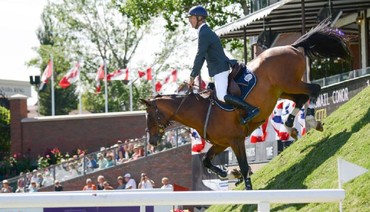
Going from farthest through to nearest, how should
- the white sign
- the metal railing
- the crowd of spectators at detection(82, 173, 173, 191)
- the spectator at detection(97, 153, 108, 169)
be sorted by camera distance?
1. the white sign
2. the spectator at detection(97, 153, 108, 169)
3. the crowd of spectators at detection(82, 173, 173, 191)
4. the metal railing

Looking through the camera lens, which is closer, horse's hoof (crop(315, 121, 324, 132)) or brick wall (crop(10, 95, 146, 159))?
horse's hoof (crop(315, 121, 324, 132))

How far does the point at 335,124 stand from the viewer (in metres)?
15.5

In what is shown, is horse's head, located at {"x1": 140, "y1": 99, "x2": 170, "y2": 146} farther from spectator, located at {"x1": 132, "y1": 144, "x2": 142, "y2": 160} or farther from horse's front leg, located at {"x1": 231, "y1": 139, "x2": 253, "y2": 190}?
spectator, located at {"x1": 132, "y1": 144, "x2": 142, "y2": 160}

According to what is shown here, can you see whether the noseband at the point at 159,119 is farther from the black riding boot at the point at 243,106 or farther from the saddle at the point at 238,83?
the black riding boot at the point at 243,106

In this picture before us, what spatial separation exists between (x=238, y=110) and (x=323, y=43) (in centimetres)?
260

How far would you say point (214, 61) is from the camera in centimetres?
1430

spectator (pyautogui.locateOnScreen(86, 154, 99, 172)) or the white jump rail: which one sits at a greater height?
the white jump rail

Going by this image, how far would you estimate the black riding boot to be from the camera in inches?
550

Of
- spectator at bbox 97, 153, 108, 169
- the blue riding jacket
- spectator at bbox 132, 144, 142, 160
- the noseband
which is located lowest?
spectator at bbox 97, 153, 108, 169

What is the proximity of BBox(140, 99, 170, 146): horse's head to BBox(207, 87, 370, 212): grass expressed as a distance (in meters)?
1.52

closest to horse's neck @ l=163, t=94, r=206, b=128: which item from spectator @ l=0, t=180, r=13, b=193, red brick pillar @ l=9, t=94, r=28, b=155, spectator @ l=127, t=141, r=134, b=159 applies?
spectator @ l=0, t=180, r=13, b=193

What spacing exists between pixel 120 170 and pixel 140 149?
44.9 inches

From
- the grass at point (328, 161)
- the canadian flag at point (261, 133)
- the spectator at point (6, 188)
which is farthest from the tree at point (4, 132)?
the grass at point (328, 161)

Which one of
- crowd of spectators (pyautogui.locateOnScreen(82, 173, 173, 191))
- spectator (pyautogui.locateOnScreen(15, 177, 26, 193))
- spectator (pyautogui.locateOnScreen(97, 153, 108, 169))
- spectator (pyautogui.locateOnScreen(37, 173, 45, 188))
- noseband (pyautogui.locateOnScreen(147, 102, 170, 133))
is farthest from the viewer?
spectator (pyautogui.locateOnScreen(97, 153, 108, 169))
